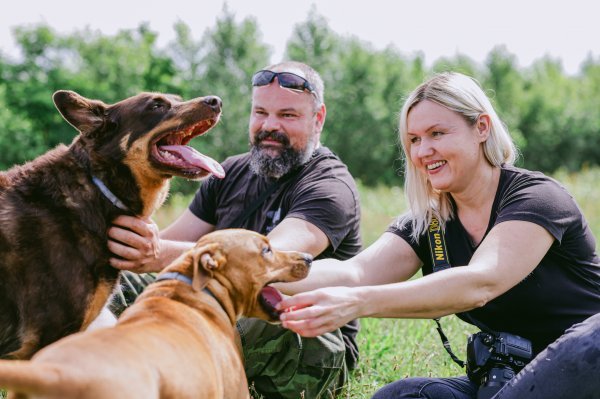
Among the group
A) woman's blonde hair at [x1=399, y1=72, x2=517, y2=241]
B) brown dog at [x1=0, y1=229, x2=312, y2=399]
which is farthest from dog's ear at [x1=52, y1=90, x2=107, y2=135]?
woman's blonde hair at [x1=399, y1=72, x2=517, y2=241]

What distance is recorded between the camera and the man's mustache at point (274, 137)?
6105 mm

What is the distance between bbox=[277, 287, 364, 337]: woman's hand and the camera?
361 centimetres

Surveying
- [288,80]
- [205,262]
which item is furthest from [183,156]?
[288,80]

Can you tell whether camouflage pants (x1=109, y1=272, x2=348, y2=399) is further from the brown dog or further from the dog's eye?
the dog's eye

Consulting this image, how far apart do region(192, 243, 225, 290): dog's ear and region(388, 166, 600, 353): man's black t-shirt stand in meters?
1.75

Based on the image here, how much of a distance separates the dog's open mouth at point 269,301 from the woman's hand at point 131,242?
86 centimetres

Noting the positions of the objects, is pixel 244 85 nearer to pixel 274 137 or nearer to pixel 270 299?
pixel 274 137

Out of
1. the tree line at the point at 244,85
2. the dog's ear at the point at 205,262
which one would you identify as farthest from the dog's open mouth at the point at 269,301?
the tree line at the point at 244,85

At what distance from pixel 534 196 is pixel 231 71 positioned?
40.5 meters

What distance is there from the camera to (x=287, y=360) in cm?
493

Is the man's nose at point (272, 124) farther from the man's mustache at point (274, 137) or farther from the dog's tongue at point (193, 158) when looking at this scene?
the dog's tongue at point (193, 158)

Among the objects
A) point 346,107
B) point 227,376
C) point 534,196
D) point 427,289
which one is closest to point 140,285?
point 227,376

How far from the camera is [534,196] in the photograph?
13.4 ft

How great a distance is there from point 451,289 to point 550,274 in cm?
74
